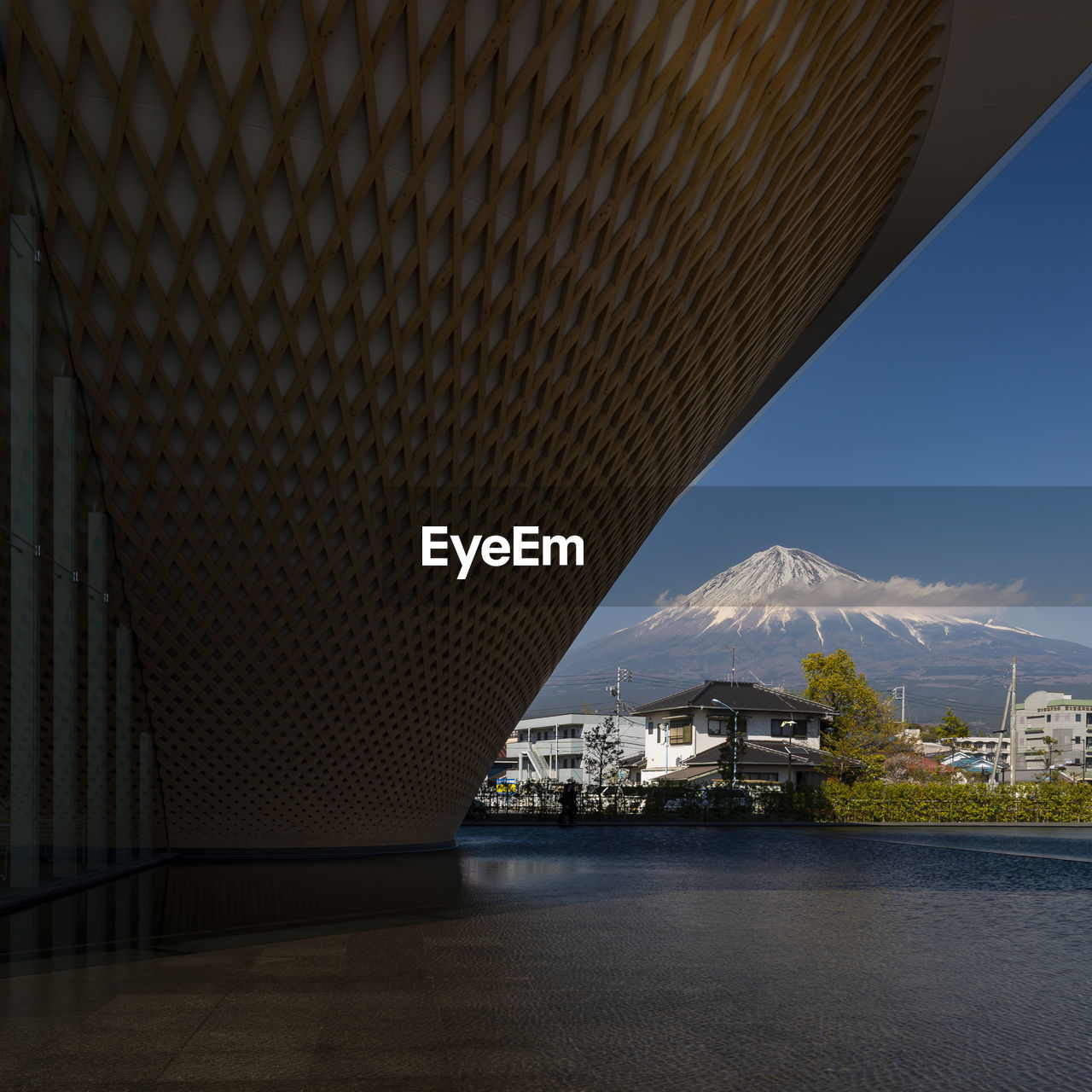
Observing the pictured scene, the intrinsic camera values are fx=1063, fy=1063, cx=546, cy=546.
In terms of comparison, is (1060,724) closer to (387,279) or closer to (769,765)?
(769,765)

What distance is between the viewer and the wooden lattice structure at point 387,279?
798 cm

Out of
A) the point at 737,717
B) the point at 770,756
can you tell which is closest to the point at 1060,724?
the point at 737,717

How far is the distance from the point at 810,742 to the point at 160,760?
38770 millimetres

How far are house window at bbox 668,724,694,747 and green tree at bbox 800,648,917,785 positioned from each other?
20.3ft

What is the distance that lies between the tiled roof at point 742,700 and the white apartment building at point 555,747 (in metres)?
10.5

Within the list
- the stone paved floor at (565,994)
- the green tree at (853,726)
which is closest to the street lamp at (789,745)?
the green tree at (853,726)

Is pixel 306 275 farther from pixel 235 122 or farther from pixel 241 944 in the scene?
pixel 241 944

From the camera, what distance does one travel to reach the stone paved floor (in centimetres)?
439

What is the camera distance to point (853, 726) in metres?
42.4

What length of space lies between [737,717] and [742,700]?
214cm

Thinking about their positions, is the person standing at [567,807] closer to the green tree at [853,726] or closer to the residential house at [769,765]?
the residential house at [769,765]

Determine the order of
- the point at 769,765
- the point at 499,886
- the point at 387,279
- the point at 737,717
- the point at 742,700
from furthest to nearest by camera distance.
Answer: the point at 742,700, the point at 737,717, the point at 769,765, the point at 499,886, the point at 387,279

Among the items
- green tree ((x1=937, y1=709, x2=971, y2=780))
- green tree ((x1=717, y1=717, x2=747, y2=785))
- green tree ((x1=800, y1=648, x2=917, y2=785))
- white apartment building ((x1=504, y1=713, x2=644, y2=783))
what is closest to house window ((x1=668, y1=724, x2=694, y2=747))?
green tree ((x1=800, y1=648, x2=917, y2=785))

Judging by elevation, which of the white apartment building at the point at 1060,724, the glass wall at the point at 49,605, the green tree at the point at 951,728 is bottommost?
the white apartment building at the point at 1060,724
